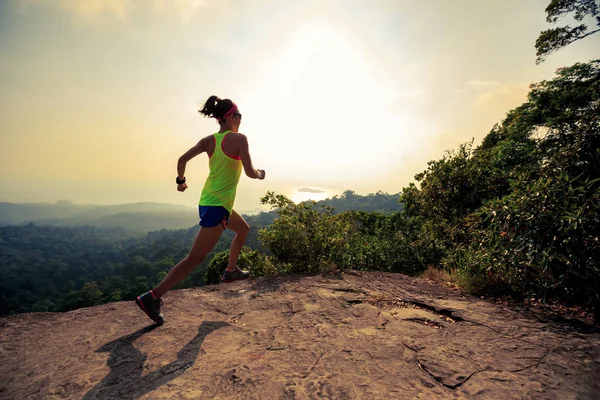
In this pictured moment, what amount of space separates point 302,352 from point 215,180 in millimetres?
1811

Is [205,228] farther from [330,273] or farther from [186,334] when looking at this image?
[330,273]

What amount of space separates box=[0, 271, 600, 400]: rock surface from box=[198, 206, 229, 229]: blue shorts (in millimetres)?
980

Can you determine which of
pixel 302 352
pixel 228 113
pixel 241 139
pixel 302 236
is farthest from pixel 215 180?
pixel 302 236

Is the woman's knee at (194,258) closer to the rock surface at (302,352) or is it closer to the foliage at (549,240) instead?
the rock surface at (302,352)

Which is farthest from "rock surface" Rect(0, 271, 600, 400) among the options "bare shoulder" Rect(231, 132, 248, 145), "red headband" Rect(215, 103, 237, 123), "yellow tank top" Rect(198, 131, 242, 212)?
"red headband" Rect(215, 103, 237, 123)

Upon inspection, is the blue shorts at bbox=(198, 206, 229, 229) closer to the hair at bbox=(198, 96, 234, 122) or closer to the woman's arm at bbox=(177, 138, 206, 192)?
the woman's arm at bbox=(177, 138, 206, 192)

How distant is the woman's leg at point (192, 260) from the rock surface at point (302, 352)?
384 millimetres

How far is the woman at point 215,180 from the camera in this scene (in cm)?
258

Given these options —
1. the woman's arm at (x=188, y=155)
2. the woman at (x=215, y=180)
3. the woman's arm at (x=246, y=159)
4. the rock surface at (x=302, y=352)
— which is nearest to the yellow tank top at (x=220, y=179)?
the woman at (x=215, y=180)

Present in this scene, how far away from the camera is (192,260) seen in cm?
264

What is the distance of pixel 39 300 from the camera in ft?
197

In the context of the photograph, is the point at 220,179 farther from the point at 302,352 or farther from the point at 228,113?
the point at 302,352

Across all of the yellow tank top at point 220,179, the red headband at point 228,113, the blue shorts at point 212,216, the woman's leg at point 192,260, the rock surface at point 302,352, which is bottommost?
the rock surface at point 302,352

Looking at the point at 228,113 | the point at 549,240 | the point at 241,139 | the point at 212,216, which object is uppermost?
the point at 228,113
